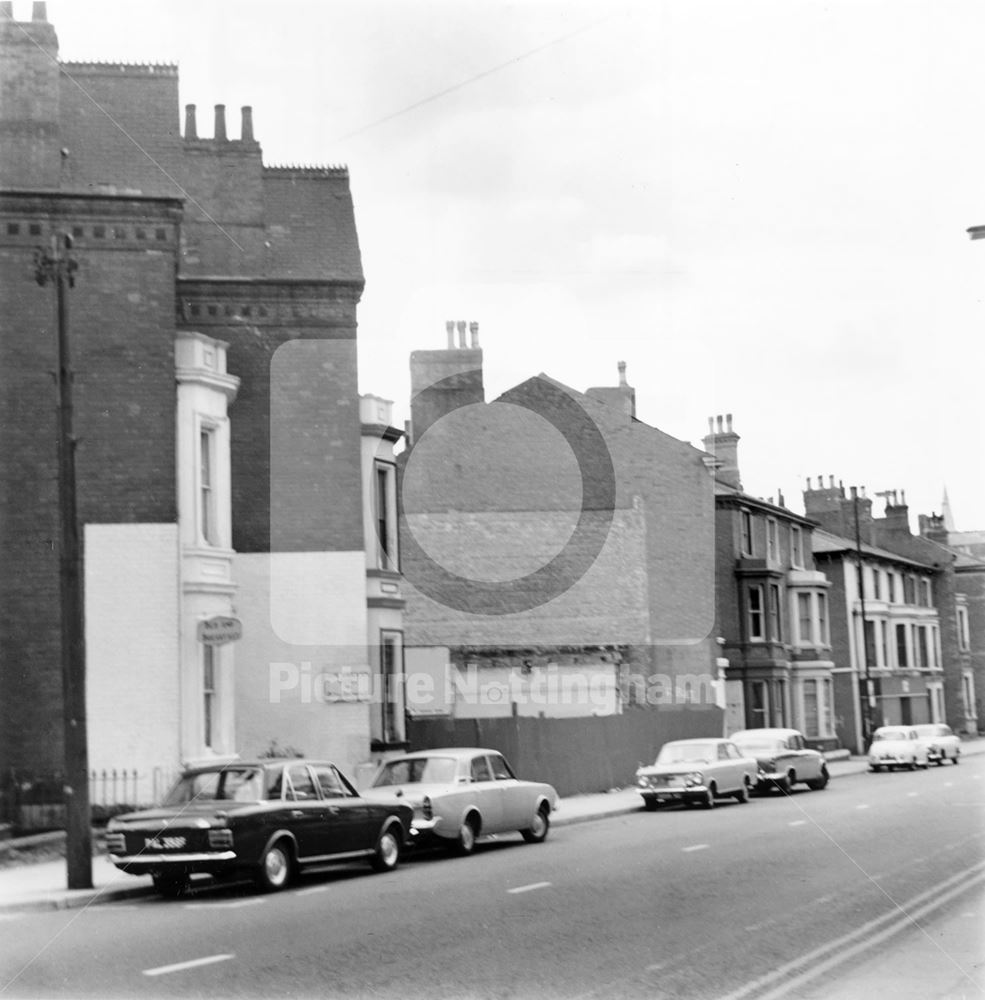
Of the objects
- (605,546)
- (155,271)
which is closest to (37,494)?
A: (155,271)

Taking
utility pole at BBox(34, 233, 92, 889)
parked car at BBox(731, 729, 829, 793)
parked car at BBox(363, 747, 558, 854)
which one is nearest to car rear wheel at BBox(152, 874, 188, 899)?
utility pole at BBox(34, 233, 92, 889)

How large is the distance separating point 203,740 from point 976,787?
18.3m

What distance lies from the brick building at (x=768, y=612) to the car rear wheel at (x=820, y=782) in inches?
527

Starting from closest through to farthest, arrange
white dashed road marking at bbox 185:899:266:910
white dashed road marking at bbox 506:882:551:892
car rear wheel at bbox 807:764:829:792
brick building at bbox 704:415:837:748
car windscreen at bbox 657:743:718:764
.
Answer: white dashed road marking at bbox 185:899:266:910 → white dashed road marking at bbox 506:882:551:892 → car windscreen at bbox 657:743:718:764 → car rear wheel at bbox 807:764:829:792 → brick building at bbox 704:415:837:748

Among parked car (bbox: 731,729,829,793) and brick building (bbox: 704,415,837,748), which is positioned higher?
brick building (bbox: 704,415,837,748)

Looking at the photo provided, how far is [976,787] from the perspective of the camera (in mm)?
33062

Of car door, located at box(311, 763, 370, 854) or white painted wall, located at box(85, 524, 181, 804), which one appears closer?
car door, located at box(311, 763, 370, 854)

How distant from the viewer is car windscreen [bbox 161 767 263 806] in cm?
1614

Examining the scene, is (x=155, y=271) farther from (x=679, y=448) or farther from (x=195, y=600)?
(x=679, y=448)

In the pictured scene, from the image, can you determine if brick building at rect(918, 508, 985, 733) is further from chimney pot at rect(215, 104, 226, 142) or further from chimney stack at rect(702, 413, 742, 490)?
chimney pot at rect(215, 104, 226, 142)

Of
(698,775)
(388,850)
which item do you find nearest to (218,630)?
→ (388,850)

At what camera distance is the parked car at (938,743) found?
45719 mm

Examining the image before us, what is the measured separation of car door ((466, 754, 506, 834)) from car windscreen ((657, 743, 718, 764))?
9627 mm

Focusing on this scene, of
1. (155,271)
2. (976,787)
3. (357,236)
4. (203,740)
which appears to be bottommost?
(976,787)
